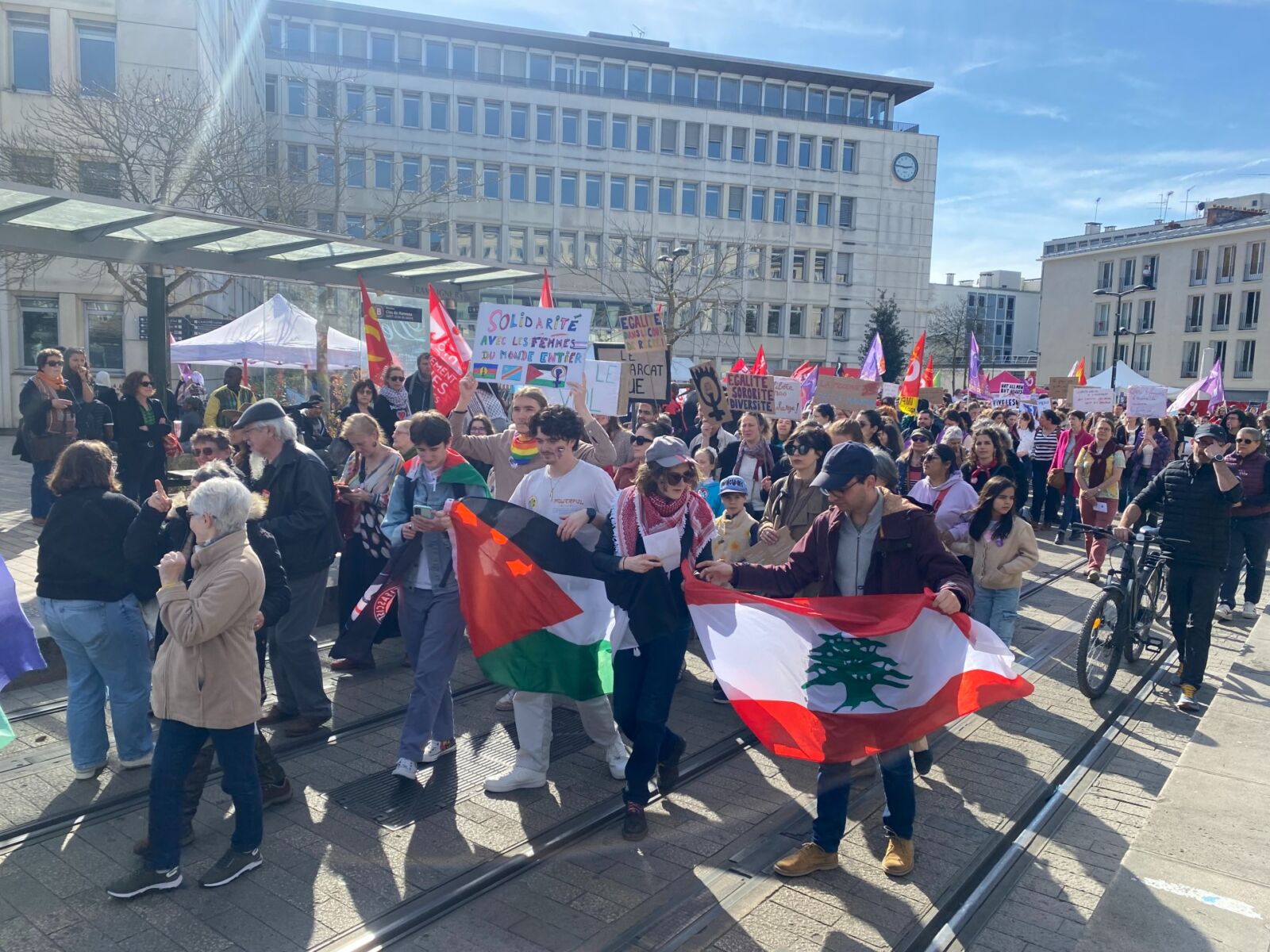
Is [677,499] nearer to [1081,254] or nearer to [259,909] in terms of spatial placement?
[259,909]

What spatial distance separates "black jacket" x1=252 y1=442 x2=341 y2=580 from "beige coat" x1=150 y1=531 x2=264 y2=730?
1.46 meters

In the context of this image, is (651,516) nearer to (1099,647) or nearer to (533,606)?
(533,606)

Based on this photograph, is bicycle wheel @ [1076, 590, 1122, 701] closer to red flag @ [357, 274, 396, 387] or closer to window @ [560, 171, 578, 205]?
red flag @ [357, 274, 396, 387]

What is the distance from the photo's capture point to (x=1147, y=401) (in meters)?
17.2

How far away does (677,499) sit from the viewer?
511 cm

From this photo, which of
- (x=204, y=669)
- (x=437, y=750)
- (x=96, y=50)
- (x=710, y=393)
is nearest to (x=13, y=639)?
(x=204, y=669)

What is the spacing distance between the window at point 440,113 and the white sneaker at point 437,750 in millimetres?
52436

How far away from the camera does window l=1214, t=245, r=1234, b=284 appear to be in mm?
63331

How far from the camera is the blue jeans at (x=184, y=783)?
14.2ft

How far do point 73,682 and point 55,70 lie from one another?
89.1ft

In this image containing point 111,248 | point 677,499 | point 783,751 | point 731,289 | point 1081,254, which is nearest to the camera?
point 783,751

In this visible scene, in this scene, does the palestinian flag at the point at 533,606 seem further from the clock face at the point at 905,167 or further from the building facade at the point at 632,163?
the clock face at the point at 905,167

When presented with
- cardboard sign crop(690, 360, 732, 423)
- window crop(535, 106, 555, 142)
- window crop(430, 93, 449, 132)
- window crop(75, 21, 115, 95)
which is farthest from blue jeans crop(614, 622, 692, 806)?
window crop(535, 106, 555, 142)

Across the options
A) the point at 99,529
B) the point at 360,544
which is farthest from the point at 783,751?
the point at 360,544
